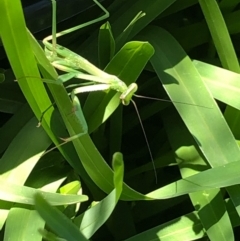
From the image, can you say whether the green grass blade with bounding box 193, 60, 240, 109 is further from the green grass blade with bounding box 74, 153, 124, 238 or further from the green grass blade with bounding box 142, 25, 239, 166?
the green grass blade with bounding box 74, 153, 124, 238

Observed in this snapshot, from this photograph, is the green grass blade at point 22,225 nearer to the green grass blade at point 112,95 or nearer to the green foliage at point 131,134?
the green foliage at point 131,134

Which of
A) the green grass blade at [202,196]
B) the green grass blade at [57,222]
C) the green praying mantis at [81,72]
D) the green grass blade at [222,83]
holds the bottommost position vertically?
the green grass blade at [202,196]

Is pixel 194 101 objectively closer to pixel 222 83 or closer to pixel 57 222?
pixel 222 83

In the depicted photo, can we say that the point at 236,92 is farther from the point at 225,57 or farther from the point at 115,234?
the point at 115,234

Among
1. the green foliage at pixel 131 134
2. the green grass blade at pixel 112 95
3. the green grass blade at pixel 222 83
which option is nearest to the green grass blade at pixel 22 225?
the green foliage at pixel 131 134

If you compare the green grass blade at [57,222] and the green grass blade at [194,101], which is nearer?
Result: the green grass blade at [57,222]

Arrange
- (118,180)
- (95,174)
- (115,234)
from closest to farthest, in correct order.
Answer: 1. (118,180)
2. (95,174)
3. (115,234)

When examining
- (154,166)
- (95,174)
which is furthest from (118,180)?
A: (154,166)

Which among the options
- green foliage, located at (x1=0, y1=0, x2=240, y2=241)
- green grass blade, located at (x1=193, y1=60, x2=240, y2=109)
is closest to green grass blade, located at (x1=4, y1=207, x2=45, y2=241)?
green foliage, located at (x1=0, y1=0, x2=240, y2=241)
